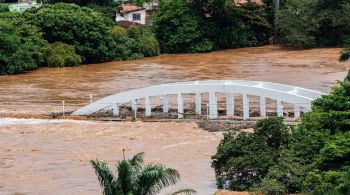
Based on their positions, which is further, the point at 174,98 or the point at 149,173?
the point at 174,98

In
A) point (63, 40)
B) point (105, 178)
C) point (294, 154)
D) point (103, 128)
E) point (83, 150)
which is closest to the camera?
point (105, 178)

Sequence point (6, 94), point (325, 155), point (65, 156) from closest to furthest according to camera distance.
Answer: point (325, 155)
point (65, 156)
point (6, 94)

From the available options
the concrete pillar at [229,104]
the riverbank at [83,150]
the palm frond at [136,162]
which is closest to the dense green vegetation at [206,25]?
the concrete pillar at [229,104]

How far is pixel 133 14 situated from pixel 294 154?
5193 cm

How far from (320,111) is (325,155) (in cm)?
237

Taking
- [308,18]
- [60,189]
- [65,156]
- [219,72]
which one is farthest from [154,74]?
[60,189]

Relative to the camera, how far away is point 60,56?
167 ft

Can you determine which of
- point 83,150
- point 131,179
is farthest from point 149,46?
point 131,179

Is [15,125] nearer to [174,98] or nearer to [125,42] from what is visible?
[174,98]

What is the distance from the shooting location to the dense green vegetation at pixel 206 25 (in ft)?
197

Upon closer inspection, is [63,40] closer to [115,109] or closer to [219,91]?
[115,109]

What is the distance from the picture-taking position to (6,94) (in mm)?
40125

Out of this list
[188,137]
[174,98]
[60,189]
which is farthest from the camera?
[174,98]

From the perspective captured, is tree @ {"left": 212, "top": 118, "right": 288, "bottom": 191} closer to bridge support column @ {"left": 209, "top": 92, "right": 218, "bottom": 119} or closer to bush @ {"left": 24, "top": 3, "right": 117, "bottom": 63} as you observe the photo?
bridge support column @ {"left": 209, "top": 92, "right": 218, "bottom": 119}
